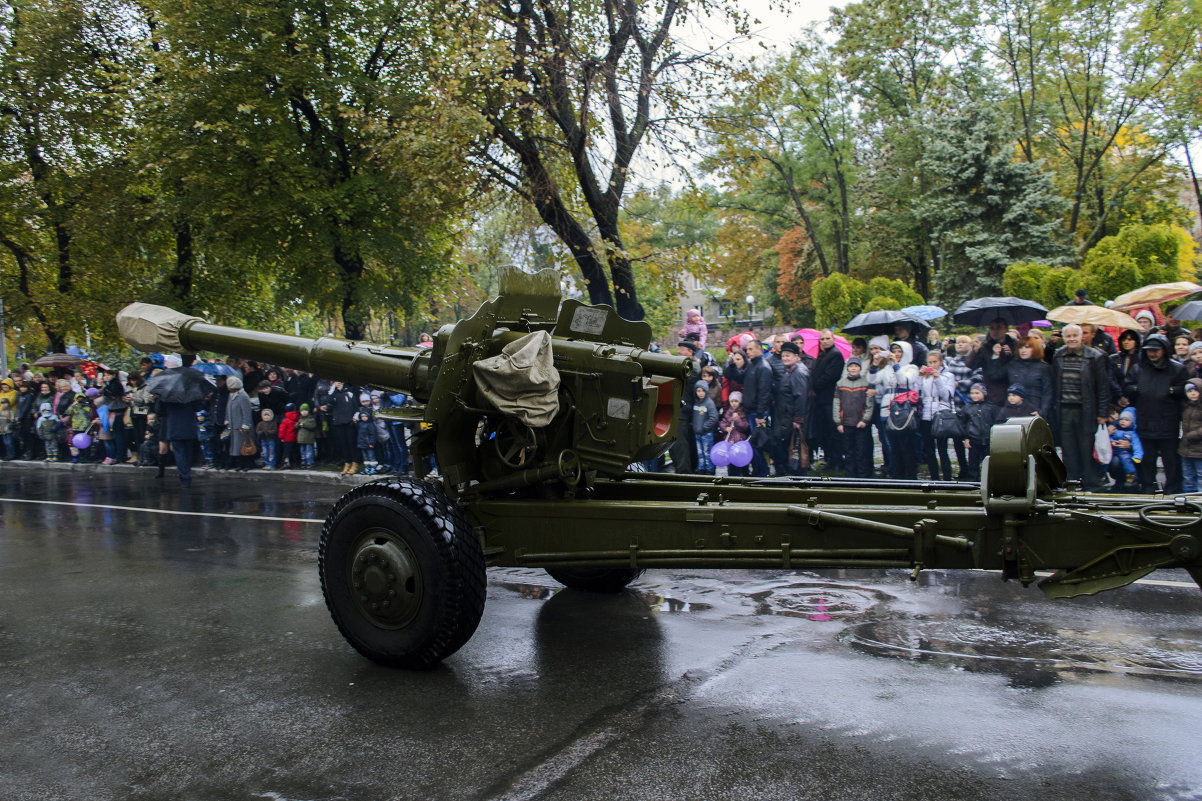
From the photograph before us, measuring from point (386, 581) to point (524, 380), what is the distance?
1.30m

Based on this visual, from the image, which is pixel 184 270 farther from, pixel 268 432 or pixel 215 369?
pixel 268 432

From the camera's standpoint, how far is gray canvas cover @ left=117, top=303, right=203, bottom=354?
7.26m

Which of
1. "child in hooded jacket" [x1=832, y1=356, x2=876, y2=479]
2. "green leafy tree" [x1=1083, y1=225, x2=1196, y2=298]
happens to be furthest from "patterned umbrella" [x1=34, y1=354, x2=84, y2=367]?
"green leafy tree" [x1=1083, y1=225, x2=1196, y2=298]

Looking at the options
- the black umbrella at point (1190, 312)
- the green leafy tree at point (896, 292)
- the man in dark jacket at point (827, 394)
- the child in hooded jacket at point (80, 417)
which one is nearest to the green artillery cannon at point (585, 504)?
the man in dark jacket at point (827, 394)

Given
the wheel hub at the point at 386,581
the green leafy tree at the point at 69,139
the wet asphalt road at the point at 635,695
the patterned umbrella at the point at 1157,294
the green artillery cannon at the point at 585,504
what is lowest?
the wet asphalt road at the point at 635,695

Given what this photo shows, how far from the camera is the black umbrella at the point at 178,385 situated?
1442 cm

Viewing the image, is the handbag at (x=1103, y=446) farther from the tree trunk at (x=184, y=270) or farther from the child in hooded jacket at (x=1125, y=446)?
the tree trunk at (x=184, y=270)

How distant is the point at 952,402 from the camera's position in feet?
36.7

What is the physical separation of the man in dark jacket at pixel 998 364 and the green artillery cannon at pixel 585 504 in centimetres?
635

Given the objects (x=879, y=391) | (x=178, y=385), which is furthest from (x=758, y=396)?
(x=178, y=385)

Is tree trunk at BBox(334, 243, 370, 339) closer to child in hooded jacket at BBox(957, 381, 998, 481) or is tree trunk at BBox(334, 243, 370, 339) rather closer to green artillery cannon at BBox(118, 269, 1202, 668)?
child in hooded jacket at BBox(957, 381, 998, 481)

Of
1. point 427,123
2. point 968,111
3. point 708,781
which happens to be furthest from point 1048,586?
point 968,111

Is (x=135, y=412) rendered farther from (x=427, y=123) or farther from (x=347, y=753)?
(x=347, y=753)

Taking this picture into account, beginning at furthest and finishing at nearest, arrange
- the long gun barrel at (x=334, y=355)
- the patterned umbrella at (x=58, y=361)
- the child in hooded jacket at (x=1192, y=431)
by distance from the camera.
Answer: the patterned umbrella at (x=58, y=361)
the child in hooded jacket at (x=1192, y=431)
the long gun barrel at (x=334, y=355)
